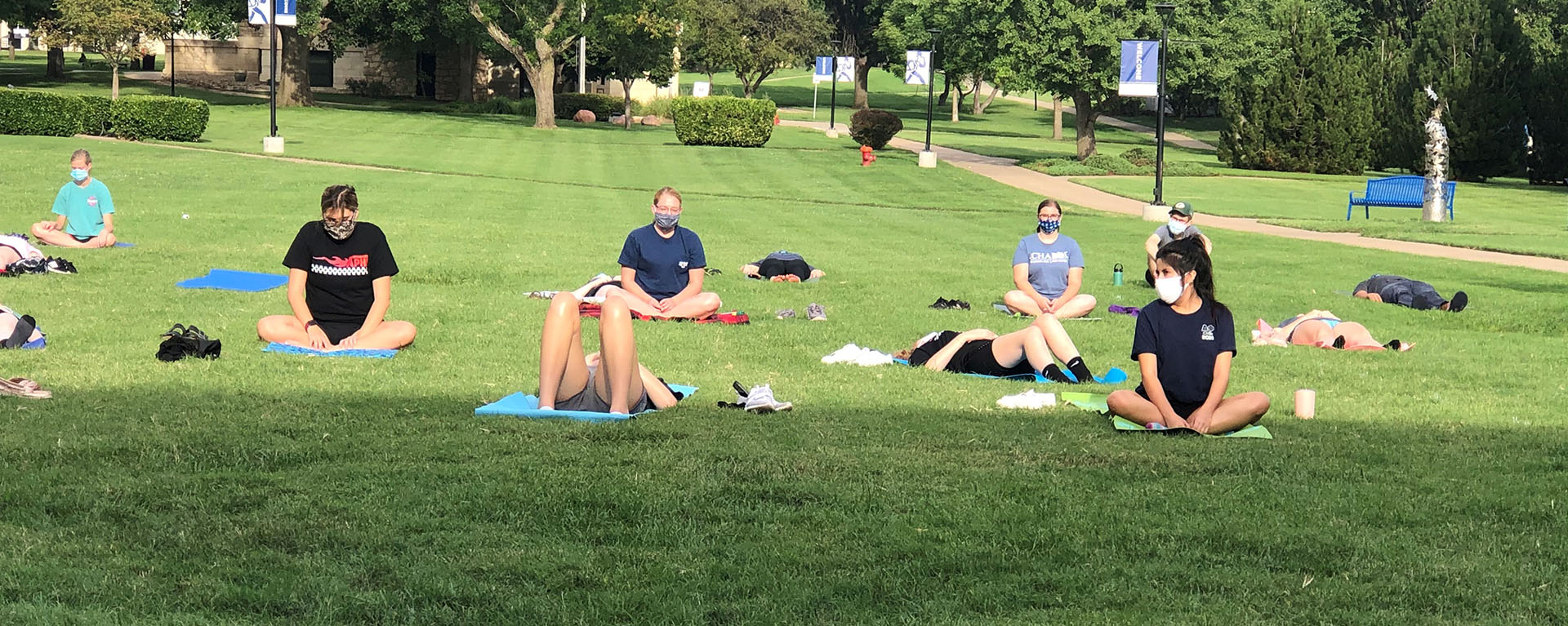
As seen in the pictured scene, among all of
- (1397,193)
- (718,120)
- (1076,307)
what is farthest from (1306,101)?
(1076,307)

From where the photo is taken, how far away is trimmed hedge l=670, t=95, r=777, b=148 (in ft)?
178

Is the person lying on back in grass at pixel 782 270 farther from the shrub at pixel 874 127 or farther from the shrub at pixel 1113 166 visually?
the shrub at pixel 874 127

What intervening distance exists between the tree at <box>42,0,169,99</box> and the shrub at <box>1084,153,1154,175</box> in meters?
37.2

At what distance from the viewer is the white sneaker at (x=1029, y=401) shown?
33.1 feet

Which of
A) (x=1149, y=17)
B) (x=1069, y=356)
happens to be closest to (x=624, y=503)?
(x=1069, y=356)

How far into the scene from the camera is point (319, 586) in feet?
18.4

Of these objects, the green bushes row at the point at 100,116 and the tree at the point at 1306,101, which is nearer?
the green bushes row at the point at 100,116

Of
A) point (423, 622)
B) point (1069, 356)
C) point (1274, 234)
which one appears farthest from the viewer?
point (1274, 234)

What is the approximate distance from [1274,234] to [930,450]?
23.2 metres

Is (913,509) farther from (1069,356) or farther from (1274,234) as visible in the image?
(1274,234)

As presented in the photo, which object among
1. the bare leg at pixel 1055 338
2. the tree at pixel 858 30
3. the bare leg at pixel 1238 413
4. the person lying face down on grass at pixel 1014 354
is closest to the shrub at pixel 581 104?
the tree at pixel 858 30

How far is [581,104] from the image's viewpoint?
240ft

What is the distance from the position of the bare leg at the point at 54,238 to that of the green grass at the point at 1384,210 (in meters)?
22.1

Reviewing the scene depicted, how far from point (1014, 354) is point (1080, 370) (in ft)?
1.61
